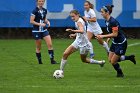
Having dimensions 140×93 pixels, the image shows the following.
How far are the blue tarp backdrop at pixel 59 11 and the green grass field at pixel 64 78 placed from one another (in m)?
7.50

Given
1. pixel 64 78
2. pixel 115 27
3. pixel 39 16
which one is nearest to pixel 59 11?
pixel 39 16

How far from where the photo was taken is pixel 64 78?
14719 millimetres

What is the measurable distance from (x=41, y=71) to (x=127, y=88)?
4164 millimetres

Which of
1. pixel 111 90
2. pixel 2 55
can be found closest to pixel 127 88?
pixel 111 90

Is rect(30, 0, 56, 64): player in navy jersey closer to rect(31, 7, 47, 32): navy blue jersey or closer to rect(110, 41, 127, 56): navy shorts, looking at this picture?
rect(31, 7, 47, 32): navy blue jersey

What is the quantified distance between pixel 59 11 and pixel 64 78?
15.0 metres

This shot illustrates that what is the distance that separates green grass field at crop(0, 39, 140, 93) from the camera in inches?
496

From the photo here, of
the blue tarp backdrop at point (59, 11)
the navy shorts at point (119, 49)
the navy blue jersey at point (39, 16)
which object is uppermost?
the navy blue jersey at point (39, 16)

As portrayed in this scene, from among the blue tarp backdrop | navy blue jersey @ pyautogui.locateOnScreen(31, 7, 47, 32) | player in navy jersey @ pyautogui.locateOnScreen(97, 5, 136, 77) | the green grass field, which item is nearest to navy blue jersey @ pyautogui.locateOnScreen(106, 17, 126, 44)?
player in navy jersey @ pyautogui.locateOnScreen(97, 5, 136, 77)

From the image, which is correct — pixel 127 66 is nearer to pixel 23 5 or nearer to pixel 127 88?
pixel 127 88

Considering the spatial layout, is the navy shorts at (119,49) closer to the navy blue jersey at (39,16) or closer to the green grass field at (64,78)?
the green grass field at (64,78)

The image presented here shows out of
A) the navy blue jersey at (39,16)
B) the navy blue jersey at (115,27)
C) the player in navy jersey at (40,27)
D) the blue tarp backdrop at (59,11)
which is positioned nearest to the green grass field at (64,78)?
the player in navy jersey at (40,27)

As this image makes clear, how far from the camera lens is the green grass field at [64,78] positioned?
41.3 feet

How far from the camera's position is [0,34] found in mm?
Result: 30781
